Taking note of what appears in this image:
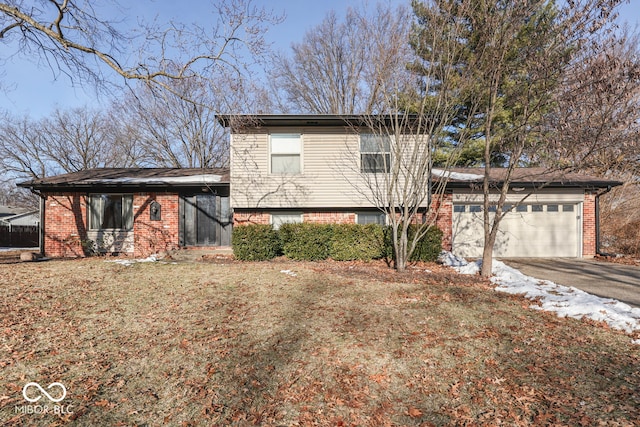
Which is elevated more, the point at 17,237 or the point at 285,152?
the point at 285,152

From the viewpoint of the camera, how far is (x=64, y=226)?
37.1 feet

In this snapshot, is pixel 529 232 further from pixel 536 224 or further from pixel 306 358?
pixel 306 358

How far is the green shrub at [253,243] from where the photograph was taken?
9727 mm

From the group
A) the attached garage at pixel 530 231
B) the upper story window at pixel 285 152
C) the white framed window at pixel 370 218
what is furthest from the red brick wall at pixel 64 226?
the attached garage at pixel 530 231

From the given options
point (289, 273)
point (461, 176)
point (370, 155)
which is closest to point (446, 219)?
point (461, 176)

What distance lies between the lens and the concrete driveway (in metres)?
6.40

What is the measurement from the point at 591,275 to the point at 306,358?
8433 mm

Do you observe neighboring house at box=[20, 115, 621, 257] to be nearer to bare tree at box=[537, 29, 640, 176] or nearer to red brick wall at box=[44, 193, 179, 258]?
red brick wall at box=[44, 193, 179, 258]

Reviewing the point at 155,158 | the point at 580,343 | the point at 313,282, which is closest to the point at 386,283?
the point at 313,282

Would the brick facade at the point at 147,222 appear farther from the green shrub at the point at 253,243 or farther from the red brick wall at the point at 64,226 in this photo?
the green shrub at the point at 253,243

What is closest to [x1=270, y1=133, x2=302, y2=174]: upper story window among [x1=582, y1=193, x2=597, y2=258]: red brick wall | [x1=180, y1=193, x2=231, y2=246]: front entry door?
[x1=180, y1=193, x2=231, y2=246]: front entry door

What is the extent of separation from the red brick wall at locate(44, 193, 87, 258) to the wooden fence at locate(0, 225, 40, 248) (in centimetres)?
1429

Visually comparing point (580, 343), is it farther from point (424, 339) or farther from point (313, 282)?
point (313, 282)

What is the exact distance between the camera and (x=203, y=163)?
Answer: 21.9m
